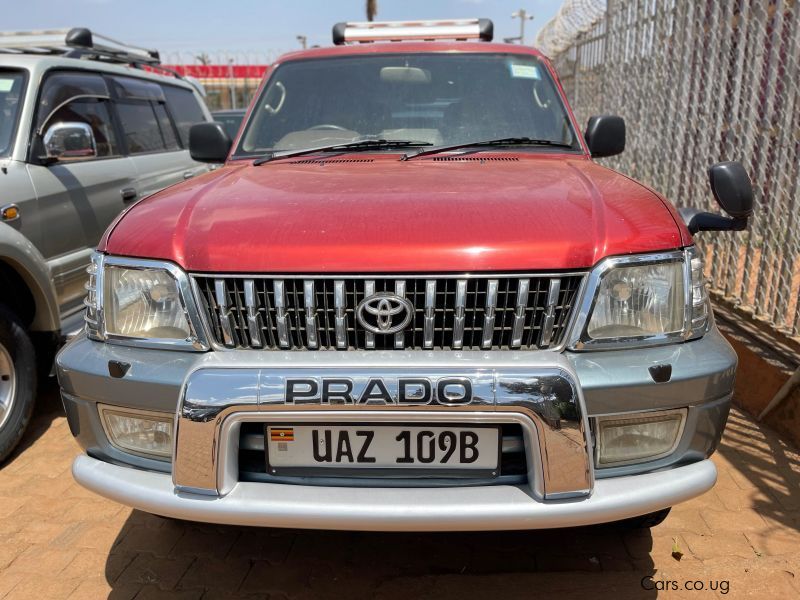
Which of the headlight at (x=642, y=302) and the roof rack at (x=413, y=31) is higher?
the roof rack at (x=413, y=31)

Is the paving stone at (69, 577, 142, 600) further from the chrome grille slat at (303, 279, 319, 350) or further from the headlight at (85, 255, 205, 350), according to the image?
the chrome grille slat at (303, 279, 319, 350)

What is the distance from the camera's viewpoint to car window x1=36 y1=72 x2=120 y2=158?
4113 millimetres

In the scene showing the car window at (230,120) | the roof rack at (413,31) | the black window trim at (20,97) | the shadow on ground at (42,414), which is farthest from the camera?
the car window at (230,120)

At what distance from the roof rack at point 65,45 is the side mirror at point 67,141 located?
95 centimetres

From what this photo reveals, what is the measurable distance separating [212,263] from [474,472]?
0.96 meters

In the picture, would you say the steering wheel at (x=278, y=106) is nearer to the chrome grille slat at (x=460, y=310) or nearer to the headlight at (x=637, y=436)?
the chrome grille slat at (x=460, y=310)

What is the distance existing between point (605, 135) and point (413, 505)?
2283 millimetres

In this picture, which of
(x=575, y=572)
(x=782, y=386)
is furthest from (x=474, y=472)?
(x=782, y=386)

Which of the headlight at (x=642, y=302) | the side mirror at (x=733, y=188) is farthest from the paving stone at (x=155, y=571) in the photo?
the side mirror at (x=733, y=188)

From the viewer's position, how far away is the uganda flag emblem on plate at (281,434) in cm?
199

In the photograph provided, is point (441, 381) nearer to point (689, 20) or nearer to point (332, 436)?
point (332, 436)

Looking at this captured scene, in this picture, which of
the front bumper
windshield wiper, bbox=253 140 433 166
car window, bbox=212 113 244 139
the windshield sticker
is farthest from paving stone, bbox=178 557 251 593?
car window, bbox=212 113 244 139

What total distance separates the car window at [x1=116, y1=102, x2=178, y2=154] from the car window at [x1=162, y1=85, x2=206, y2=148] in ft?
0.52

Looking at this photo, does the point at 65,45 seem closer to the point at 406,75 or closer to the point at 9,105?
the point at 9,105
